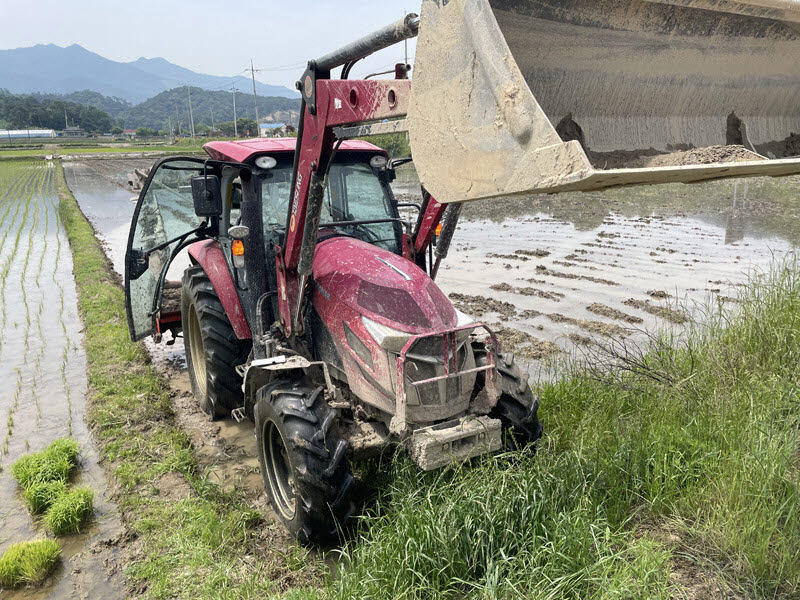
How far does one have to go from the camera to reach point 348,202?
14.1 feet

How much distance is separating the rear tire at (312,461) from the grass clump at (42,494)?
1.72 meters

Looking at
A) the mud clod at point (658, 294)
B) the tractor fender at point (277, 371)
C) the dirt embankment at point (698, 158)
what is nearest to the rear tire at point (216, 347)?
the tractor fender at point (277, 371)

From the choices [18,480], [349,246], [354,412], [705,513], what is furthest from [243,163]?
[705,513]

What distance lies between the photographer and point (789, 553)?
2309 millimetres

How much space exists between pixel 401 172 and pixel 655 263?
18.6 m

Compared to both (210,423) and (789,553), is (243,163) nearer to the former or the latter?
(210,423)

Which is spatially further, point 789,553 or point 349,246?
point 349,246

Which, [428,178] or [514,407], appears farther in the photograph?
[514,407]

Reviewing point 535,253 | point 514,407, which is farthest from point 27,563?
point 535,253

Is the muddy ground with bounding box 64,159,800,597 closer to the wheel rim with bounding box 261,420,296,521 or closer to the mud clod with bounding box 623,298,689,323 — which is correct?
the mud clod with bounding box 623,298,689,323

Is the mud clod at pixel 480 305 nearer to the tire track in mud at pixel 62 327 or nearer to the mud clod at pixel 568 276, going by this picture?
the mud clod at pixel 568 276

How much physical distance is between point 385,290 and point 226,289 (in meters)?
1.68

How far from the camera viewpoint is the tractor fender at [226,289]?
170 inches

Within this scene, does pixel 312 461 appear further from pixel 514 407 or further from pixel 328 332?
pixel 514 407
